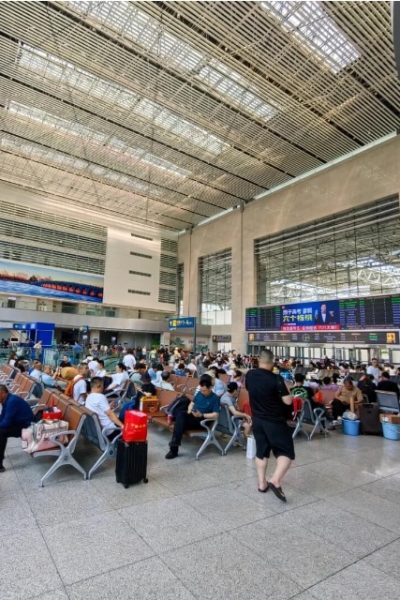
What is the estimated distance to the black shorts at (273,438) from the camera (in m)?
3.72

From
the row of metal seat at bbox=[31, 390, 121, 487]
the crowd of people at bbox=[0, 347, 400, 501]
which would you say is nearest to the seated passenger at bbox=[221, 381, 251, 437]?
the crowd of people at bbox=[0, 347, 400, 501]

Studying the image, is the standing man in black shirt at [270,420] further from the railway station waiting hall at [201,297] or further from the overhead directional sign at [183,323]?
the overhead directional sign at [183,323]

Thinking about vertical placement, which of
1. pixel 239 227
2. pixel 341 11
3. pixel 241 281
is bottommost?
pixel 241 281

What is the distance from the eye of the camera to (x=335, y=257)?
2162cm

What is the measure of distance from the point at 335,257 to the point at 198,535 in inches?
836

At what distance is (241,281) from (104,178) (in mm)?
13647

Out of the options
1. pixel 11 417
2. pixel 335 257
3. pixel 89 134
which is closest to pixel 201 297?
pixel 335 257

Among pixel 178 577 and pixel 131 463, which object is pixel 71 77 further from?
pixel 178 577

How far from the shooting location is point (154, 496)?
3.72 meters

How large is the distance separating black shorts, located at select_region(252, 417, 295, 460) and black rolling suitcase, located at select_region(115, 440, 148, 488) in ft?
4.67

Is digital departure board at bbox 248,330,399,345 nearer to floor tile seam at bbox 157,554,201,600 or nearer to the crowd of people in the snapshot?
the crowd of people

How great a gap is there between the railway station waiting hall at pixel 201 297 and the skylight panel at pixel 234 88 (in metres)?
0.13

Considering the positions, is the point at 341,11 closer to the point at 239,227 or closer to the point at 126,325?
the point at 239,227

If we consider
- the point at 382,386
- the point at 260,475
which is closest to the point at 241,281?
the point at 382,386
